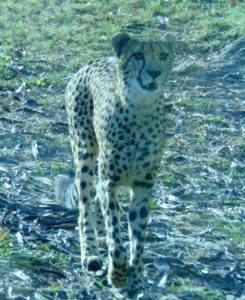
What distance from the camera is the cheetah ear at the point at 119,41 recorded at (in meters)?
6.22

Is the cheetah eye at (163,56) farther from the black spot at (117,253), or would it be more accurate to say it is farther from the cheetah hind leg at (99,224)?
the cheetah hind leg at (99,224)

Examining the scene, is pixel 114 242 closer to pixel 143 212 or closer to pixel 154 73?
pixel 143 212

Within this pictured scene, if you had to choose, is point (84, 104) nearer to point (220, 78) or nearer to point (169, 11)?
point (220, 78)

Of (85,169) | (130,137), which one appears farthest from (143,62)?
(85,169)

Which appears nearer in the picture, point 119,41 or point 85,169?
point 119,41

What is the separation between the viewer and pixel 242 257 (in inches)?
278

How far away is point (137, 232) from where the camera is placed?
6.39 m

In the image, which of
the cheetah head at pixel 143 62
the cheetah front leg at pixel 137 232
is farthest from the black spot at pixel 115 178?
the cheetah head at pixel 143 62

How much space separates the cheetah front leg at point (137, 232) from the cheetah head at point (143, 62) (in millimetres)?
666

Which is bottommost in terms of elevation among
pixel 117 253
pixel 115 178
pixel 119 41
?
pixel 117 253

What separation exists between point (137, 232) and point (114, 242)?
0.55 ft

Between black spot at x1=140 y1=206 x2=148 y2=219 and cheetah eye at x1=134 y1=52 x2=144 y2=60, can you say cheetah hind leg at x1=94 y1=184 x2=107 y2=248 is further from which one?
cheetah eye at x1=134 y1=52 x2=144 y2=60

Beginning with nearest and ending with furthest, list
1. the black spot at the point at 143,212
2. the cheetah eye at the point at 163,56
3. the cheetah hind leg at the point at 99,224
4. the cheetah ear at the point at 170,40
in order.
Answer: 1. the cheetah eye at the point at 163,56
2. the cheetah ear at the point at 170,40
3. the black spot at the point at 143,212
4. the cheetah hind leg at the point at 99,224

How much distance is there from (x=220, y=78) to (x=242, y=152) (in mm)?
2336
